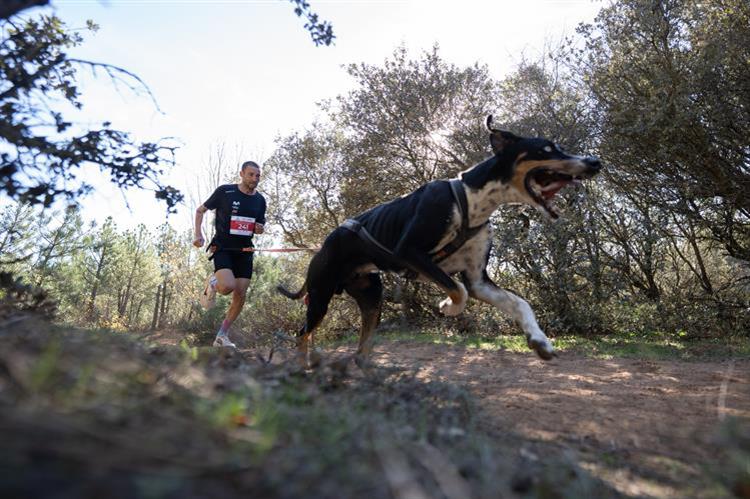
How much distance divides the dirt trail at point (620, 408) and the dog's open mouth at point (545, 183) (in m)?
1.60

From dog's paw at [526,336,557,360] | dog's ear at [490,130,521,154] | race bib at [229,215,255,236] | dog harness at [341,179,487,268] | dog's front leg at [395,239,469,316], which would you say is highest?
dog's ear at [490,130,521,154]

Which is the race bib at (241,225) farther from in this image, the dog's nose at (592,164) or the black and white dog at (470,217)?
the dog's nose at (592,164)

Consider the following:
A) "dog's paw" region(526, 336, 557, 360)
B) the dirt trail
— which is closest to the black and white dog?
"dog's paw" region(526, 336, 557, 360)

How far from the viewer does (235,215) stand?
7141mm

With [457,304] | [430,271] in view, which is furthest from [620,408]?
[430,271]

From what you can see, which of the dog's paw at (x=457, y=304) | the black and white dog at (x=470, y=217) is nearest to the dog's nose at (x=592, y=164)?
the black and white dog at (x=470, y=217)

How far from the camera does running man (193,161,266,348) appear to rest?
6.96 metres

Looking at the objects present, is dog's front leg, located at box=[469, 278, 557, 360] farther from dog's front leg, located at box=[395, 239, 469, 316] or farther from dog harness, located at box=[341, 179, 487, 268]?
dog harness, located at box=[341, 179, 487, 268]

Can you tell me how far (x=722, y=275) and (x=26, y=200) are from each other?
12609 mm

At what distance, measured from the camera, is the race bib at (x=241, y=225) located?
7086 mm

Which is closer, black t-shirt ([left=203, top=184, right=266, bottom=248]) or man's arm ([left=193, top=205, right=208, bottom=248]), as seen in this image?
man's arm ([left=193, top=205, right=208, bottom=248])

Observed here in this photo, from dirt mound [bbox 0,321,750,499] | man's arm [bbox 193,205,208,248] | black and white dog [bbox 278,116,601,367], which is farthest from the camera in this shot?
man's arm [bbox 193,205,208,248]

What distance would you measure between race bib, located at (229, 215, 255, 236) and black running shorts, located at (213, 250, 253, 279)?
0.27 m

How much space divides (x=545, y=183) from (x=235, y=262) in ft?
13.7
